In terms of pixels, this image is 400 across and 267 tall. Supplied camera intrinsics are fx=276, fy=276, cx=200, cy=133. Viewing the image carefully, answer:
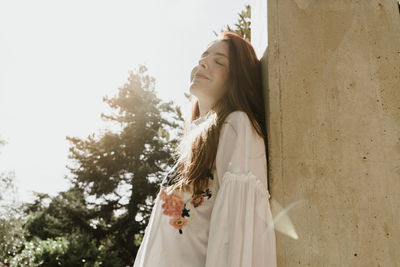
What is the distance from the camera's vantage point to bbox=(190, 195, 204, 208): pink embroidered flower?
145 centimetres

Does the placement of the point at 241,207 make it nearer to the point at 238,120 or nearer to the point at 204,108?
the point at 238,120

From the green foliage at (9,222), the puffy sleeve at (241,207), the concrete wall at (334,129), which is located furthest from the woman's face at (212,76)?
the green foliage at (9,222)

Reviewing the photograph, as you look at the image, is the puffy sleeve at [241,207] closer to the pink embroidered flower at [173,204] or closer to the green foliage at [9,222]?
the pink embroidered flower at [173,204]

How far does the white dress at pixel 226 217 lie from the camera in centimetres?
113

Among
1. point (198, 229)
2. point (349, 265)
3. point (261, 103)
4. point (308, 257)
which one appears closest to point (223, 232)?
point (198, 229)

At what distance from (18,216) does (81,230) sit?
3.75 metres

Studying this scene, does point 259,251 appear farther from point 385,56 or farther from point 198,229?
point 385,56

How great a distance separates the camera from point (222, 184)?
1.26 metres

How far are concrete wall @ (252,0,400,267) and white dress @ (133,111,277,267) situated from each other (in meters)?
0.13

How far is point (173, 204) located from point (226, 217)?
0.43 metres

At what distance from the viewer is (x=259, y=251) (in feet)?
3.75

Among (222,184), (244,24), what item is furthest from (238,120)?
(244,24)

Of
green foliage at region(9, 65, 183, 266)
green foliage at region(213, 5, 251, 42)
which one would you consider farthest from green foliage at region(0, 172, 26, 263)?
green foliage at region(213, 5, 251, 42)

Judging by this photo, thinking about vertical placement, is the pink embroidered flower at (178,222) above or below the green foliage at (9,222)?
below
